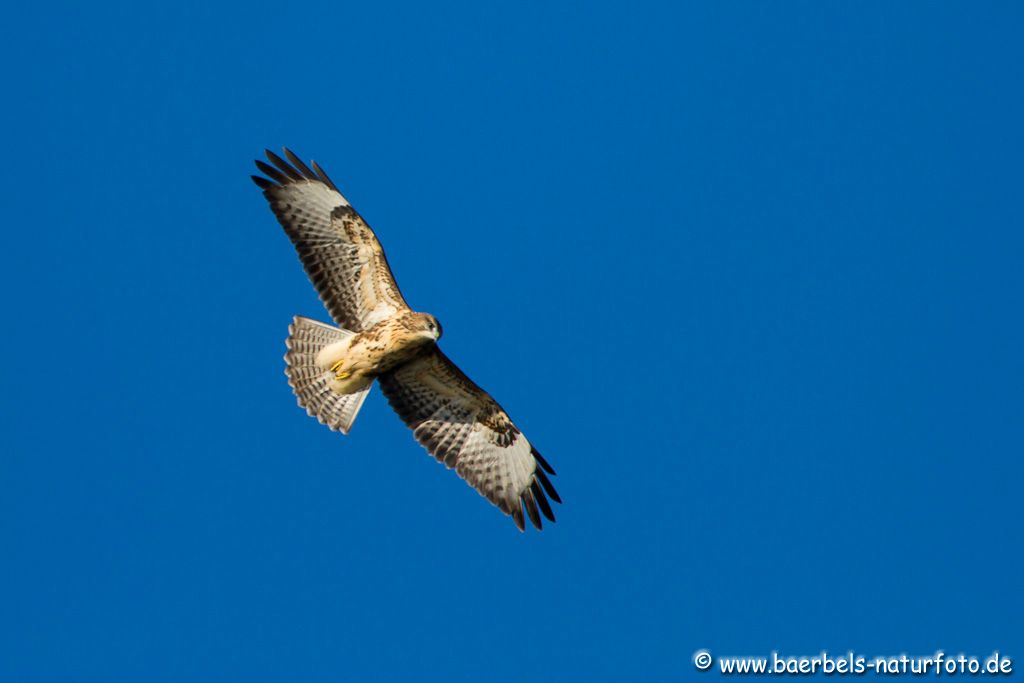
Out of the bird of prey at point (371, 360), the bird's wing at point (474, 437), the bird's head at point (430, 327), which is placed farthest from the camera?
the bird's wing at point (474, 437)

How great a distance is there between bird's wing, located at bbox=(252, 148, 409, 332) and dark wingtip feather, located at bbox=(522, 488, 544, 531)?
229cm

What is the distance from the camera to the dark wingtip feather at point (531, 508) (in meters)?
21.1

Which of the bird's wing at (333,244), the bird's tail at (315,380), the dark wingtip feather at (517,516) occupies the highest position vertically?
the bird's wing at (333,244)

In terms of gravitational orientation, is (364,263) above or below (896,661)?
above

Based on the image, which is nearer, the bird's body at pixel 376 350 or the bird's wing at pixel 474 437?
the bird's body at pixel 376 350

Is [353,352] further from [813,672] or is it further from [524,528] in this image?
[813,672]

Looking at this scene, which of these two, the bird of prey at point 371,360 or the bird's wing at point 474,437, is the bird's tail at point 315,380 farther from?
the bird's wing at point 474,437

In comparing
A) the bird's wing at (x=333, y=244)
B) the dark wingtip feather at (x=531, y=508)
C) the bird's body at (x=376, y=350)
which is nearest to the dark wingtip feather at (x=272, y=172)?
the bird's wing at (x=333, y=244)

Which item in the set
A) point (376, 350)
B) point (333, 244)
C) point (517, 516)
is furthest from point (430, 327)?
point (517, 516)

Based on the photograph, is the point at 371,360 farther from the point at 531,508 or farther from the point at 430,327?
the point at 531,508

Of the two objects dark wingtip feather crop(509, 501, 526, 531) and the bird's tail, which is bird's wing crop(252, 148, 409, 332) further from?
dark wingtip feather crop(509, 501, 526, 531)

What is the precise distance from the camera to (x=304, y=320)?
20.5m

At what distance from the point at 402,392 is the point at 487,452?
1027 millimetres

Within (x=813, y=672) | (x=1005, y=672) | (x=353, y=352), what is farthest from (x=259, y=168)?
(x=1005, y=672)
